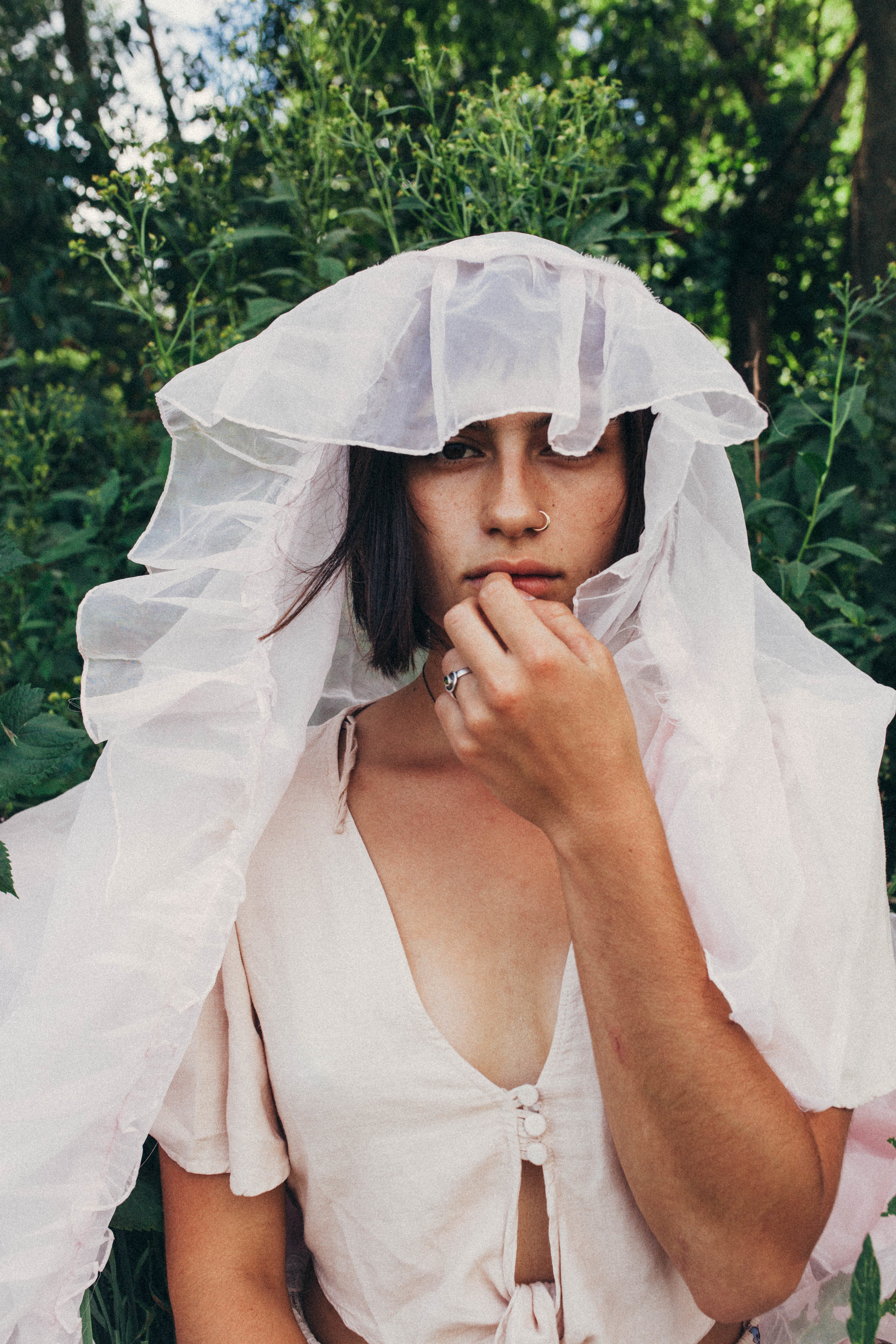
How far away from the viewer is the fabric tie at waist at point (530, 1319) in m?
1.26

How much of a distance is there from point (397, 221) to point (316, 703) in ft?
4.92

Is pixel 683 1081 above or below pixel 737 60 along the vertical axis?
below

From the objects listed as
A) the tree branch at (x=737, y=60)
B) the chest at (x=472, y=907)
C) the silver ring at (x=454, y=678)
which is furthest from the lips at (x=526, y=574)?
the tree branch at (x=737, y=60)

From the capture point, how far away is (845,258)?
3.48m

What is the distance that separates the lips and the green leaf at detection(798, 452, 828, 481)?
0.85m

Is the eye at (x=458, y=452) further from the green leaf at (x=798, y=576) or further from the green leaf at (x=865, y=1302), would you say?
the green leaf at (x=865, y=1302)

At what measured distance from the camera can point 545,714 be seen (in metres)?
1.15

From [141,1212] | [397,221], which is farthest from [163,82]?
[141,1212]

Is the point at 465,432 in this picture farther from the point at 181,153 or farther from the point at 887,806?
the point at 181,153

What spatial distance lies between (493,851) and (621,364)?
27.6 inches

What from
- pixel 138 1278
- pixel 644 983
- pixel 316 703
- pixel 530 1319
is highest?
pixel 316 703

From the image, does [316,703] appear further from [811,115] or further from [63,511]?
[811,115]

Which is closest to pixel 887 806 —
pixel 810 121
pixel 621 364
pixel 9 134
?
pixel 621 364

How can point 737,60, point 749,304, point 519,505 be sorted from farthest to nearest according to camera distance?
point 737,60 < point 749,304 < point 519,505
